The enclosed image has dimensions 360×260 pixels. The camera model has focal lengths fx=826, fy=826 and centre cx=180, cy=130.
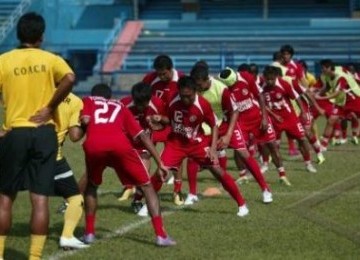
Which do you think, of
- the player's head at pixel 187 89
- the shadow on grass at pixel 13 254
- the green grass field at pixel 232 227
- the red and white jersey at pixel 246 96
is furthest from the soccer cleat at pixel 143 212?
the red and white jersey at pixel 246 96

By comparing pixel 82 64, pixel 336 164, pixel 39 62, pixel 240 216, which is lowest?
pixel 82 64

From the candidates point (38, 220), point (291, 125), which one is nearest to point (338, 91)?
point (291, 125)

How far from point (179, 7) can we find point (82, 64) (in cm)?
590

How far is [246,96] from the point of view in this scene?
11.9 metres

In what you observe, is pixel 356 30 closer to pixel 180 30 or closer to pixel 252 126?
pixel 180 30

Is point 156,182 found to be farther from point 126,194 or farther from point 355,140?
point 355,140

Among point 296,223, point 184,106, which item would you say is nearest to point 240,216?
point 296,223

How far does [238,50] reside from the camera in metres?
35.7

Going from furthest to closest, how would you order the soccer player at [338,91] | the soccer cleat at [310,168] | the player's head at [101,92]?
1. the soccer player at [338,91]
2. the soccer cleat at [310,168]
3. the player's head at [101,92]

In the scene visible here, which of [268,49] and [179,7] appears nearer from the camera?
[268,49]

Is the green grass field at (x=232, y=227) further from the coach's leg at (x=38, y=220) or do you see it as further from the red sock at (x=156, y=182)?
the coach's leg at (x=38, y=220)

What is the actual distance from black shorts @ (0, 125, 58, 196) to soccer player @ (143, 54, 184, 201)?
2987 millimetres

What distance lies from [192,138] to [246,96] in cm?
282

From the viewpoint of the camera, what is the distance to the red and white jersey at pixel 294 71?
1550cm
